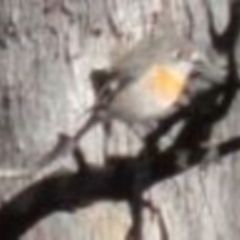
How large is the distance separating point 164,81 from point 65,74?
20 cm

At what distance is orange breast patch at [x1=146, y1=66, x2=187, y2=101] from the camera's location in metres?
2.62

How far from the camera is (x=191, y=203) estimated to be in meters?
2.88

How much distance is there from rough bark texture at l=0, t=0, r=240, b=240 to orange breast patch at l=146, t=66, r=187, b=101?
0.35 ft

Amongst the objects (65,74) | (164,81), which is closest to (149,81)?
(164,81)

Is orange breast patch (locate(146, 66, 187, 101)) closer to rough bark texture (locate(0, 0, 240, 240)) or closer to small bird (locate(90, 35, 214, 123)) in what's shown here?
small bird (locate(90, 35, 214, 123))

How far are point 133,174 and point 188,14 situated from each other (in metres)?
0.28

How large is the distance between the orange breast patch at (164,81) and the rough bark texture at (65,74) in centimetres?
11

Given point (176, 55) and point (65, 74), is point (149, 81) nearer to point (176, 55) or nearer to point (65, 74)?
point (176, 55)

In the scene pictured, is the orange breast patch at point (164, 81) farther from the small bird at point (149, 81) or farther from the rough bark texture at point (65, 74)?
the rough bark texture at point (65, 74)

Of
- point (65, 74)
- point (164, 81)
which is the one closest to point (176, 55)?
point (164, 81)

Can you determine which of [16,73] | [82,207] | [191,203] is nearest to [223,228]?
[191,203]

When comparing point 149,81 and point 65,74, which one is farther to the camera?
point 65,74

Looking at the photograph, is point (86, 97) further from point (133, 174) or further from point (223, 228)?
point (223, 228)

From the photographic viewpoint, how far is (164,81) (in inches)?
103
